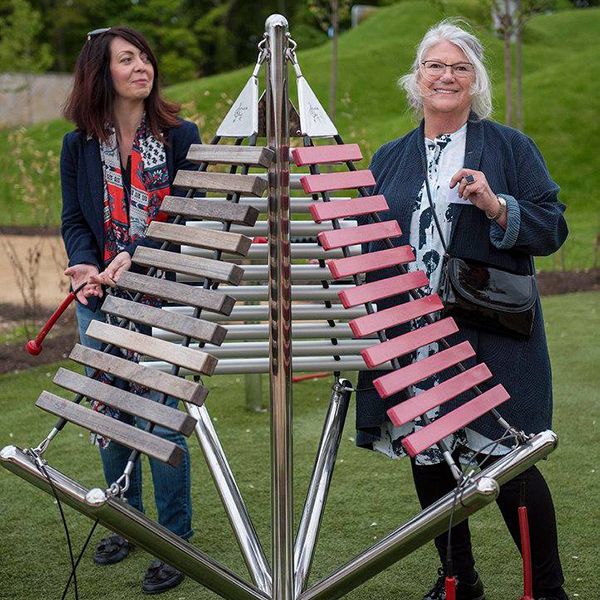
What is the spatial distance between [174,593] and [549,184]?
6.24ft

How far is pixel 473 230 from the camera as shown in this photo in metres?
3.05

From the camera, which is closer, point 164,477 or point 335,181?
point 335,181

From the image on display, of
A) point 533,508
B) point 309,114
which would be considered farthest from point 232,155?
point 533,508

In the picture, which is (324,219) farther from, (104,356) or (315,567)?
→ (315,567)

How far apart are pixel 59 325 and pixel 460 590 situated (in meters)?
6.27

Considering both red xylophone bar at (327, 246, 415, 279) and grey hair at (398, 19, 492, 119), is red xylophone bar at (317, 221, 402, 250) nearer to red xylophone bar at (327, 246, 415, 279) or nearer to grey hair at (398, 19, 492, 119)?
red xylophone bar at (327, 246, 415, 279)

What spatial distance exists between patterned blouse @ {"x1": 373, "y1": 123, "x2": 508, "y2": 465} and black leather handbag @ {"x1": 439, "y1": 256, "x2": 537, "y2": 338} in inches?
3.9

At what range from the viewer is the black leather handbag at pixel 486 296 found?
299 centimetres

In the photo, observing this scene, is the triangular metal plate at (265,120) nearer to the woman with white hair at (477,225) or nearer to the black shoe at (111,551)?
the woman with white hair at (477,225)

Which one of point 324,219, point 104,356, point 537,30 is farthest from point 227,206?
point 537,30

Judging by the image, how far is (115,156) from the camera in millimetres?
3633

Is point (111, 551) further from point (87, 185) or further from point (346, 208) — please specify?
point (346, 208)

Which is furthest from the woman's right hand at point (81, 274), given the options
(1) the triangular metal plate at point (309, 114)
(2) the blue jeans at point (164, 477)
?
(1) the triangular metal plate at point (309, 114)

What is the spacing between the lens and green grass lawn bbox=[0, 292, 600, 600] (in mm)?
3787
